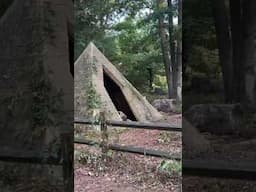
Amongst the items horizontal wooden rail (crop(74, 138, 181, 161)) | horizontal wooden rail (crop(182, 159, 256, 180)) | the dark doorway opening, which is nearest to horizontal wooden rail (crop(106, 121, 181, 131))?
horizontal wooden rail (crop(74, 138, 181, 161))

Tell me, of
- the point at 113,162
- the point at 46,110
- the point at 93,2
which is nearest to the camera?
the point at 46,110

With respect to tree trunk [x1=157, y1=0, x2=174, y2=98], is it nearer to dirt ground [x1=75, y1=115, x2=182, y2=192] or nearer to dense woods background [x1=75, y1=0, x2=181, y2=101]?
dense woods background [x1=75, y1=0, x2=181, y2=101]

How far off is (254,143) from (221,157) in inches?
6.6

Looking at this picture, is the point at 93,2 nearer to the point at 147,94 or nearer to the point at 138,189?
the point at 147,94

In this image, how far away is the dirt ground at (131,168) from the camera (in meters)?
3.52

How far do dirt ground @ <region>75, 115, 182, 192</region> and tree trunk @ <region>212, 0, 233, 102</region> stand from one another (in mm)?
1532

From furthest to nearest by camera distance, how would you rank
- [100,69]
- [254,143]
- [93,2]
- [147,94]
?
1. [100,69]
2. [147,94]
3. [93,2]
4. [254,143]

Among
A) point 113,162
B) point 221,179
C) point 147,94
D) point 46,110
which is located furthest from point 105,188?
point 221,179

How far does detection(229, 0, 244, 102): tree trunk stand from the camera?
202cm

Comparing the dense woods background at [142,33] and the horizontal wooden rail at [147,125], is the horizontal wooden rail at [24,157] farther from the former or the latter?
the horizontal wooden rail at [147,125]

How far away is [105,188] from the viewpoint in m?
3.47

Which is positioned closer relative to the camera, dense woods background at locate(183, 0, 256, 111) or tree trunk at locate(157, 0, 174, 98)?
dense woods background at locate(183, 0, 256, 111)

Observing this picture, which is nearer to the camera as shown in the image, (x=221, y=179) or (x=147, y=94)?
(x=221, y=179)

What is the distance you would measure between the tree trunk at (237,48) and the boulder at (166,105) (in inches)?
41.1
